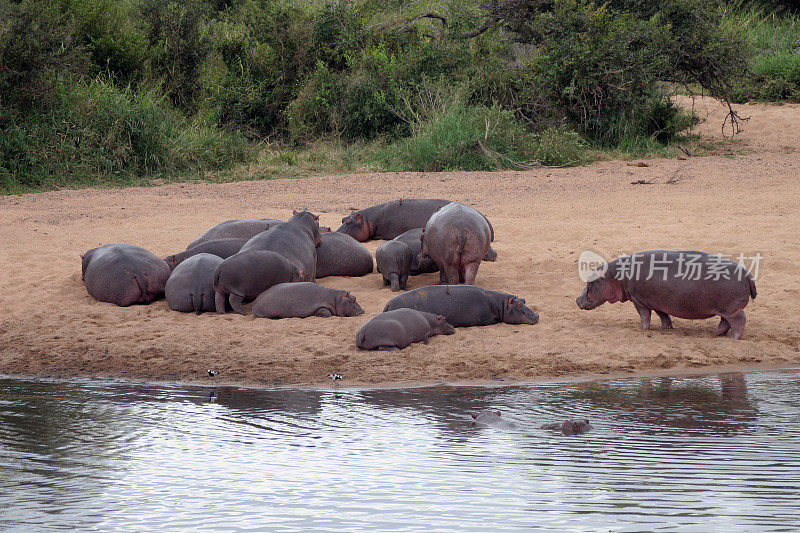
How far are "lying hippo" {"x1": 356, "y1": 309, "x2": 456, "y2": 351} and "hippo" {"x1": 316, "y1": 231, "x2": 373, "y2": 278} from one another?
6.49 ft

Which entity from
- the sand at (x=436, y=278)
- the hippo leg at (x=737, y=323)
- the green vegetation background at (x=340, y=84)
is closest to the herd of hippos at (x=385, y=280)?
the hippo leg at (x=737, y=323)

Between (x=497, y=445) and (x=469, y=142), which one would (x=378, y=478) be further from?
(x=469, y=142)

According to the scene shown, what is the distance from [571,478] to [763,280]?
14.6 ft

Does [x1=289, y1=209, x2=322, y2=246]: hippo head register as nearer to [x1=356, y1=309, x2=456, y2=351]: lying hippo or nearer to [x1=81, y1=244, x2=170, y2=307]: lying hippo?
A: [x1=81, y1=244, x2=170, y2=307]: lying hippo

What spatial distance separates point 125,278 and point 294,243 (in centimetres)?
136

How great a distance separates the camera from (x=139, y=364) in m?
6.15

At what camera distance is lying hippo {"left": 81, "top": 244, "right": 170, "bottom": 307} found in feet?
24.4

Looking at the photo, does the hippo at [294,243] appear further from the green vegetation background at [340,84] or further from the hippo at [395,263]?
the green vegetation background at [340,84]

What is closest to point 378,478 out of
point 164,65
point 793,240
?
point 793,240

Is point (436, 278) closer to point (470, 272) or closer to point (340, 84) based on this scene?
point (470, 272)

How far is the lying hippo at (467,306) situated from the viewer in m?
6.61

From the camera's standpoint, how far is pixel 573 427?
4430 millimetres

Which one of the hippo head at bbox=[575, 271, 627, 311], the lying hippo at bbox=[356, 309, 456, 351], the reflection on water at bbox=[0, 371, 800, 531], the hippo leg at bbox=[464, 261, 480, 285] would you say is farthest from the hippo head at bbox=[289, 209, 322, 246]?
the reflection on water at bbox=[0, 371, 800, 531]

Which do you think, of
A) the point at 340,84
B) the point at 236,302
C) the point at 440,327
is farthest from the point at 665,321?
the point at 340,84
